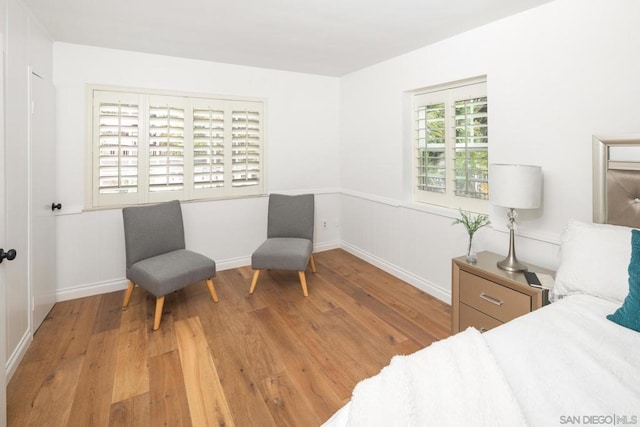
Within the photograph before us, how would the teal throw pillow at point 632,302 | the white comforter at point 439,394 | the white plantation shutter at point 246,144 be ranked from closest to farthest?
the white comforter at point 439,394
the teal throw pillow at point 632,302
the white plantation shutter at point 246,144

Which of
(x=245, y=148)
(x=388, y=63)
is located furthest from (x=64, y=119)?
(x=388, y=63)

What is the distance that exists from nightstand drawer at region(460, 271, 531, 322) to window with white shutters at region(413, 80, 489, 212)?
89 cm

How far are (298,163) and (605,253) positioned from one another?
334 cm

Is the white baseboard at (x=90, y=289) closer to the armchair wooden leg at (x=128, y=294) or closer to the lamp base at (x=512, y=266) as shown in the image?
the armchair wooden leg at (x=128, y=294)

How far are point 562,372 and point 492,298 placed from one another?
44.1 inches

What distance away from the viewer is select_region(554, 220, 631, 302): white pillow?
1515 millimetres

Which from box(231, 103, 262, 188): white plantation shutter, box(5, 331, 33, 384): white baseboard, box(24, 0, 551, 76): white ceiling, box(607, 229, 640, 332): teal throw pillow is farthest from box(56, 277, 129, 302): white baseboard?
box(607, 229, 640, 332): teal throw pillow

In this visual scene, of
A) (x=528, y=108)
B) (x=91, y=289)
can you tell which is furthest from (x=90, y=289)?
(x=528, y=108)

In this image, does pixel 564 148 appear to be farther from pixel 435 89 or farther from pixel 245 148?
pixel 245 148

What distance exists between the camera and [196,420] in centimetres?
171

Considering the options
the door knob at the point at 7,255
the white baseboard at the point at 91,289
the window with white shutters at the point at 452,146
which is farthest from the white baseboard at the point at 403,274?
the door knob at the point at 7,255

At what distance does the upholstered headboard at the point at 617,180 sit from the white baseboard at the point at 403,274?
1.46 metres

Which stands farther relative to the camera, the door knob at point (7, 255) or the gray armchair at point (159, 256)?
the gray armchair at point (159, 256)

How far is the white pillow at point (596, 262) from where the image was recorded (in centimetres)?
151
